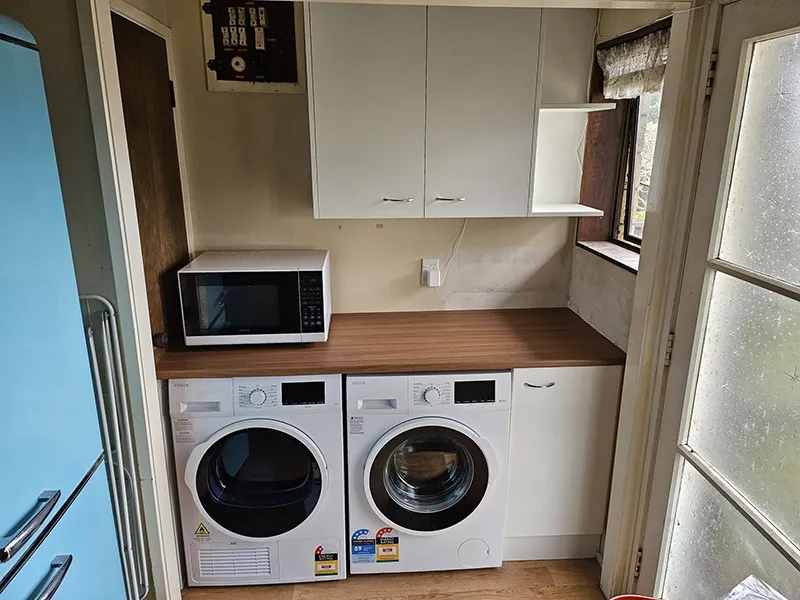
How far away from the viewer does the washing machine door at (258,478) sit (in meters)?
1.95

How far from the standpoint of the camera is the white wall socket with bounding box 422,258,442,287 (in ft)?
8.30

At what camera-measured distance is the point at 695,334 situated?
154 cm

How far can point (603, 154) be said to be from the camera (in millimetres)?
2391

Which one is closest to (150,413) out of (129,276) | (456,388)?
(129,276)

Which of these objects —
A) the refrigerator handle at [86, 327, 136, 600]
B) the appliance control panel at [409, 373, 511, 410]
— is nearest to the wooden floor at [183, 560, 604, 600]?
the refrigerator handle at [86, 327, 136, 600]

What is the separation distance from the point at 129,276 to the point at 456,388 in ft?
3.74

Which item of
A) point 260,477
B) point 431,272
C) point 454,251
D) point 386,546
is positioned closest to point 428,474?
point 386,546

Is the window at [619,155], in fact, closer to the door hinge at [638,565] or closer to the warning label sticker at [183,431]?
the door hinge at [638,565]

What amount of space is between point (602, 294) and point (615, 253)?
19 centimetres

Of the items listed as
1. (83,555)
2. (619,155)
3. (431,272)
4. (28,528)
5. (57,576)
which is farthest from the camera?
(431,272)

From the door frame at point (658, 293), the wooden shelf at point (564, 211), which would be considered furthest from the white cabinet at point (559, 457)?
the wooden shelf at point (564, 211)

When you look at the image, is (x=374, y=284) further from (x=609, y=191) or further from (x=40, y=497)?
(x=40, y=497)

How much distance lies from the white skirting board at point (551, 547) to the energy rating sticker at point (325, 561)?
2.30 ft

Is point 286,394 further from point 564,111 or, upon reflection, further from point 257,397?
point 564,111
